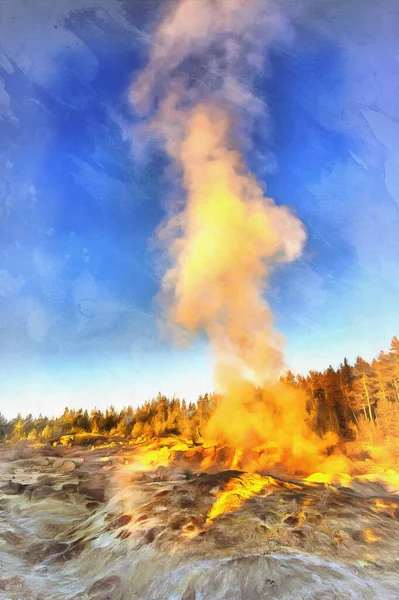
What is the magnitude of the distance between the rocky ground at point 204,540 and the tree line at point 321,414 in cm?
969

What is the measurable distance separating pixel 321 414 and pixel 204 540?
66.3 ft

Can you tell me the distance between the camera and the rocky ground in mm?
9688

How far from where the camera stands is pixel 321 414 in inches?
1162

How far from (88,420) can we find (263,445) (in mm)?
23634

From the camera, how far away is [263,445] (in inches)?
957

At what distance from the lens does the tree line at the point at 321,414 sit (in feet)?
91.4

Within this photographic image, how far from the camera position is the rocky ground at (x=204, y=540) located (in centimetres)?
969

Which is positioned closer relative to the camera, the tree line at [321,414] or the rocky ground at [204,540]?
the rocky ground at [204,540]

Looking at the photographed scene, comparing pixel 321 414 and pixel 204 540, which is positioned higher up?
pixel 321 414

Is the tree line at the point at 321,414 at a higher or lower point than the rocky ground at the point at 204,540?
higher

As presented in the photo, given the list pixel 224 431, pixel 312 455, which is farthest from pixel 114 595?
pixel 224 431

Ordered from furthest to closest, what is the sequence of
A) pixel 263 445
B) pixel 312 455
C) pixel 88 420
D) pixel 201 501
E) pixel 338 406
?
pixel 88 420
pixel 338 406
pixel 263 445
pixel 312 455
pixel 201 501

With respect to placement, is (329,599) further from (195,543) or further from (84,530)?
(84,530)

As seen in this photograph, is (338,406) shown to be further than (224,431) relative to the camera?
Yes
